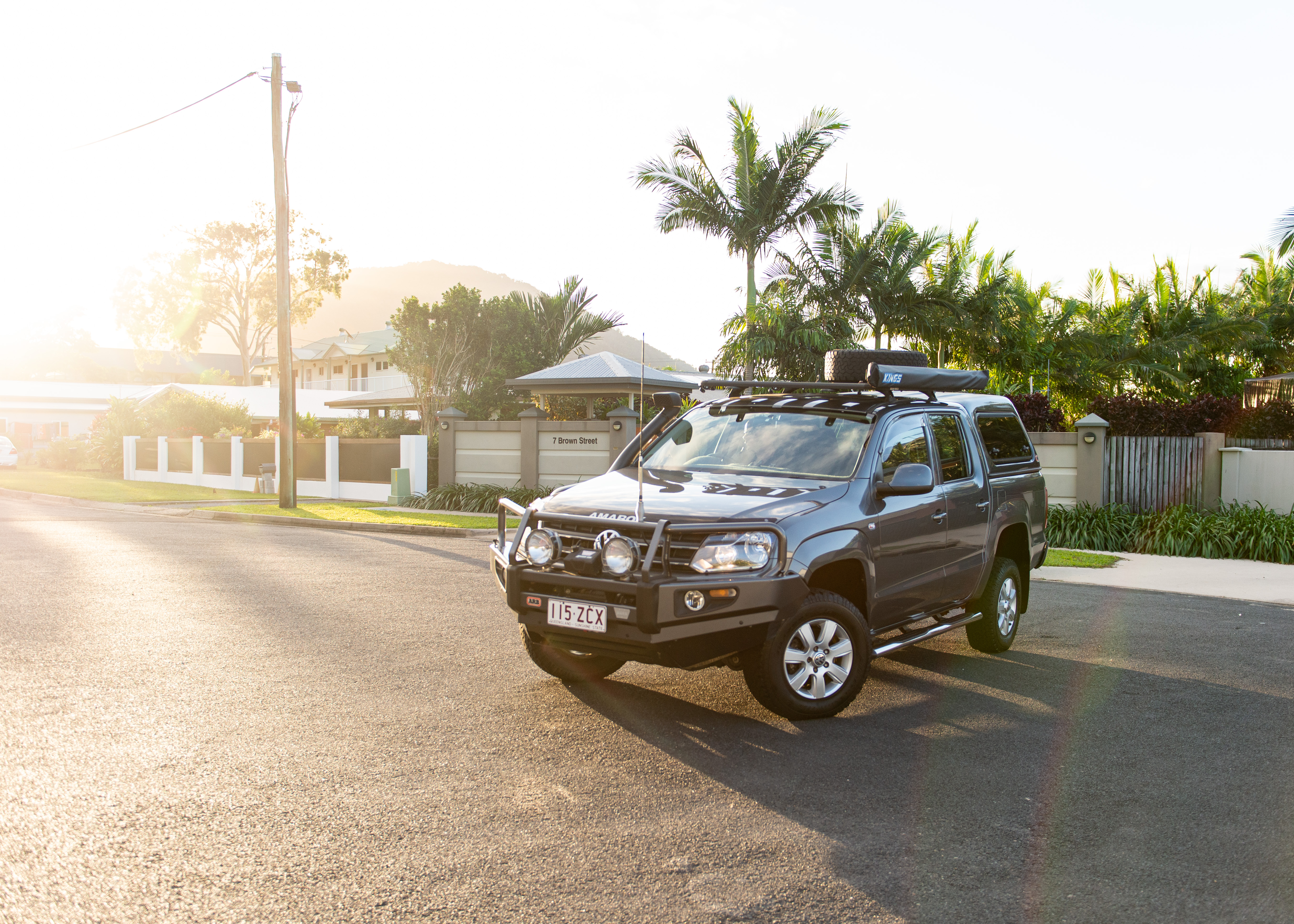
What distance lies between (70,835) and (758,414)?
4.46 m

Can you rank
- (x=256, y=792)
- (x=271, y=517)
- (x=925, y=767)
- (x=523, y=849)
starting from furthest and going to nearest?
(x=271, y=517), (x=925, y=767), (x=256, y=792), (x=523, y=849)

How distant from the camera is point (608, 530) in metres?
5.33

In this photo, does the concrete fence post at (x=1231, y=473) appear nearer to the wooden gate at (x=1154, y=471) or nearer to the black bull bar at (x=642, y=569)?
the wooden gate at (x=1154, y=471)

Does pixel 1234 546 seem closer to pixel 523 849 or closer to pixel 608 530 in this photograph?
pixel 608 530

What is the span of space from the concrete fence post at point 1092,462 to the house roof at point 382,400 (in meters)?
28.3

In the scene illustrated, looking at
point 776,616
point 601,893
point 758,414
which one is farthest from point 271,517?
point 601,893

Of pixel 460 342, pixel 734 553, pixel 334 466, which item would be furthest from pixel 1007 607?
pixel 460 342

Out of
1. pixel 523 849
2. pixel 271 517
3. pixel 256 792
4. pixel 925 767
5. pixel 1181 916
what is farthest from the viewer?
pixel 271 517

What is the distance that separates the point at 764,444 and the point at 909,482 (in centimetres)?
102

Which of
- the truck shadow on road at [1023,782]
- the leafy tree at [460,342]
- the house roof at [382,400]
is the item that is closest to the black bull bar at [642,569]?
the truck shadow on road at [1023,782]

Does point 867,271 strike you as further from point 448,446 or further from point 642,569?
point 642,569

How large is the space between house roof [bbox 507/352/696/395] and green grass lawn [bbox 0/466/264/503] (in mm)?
7826

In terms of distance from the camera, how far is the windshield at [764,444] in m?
6.25

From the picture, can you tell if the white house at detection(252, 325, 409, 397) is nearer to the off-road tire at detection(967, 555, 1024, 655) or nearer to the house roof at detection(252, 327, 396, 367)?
the house roof at detection(252, 327, 396, 367)
